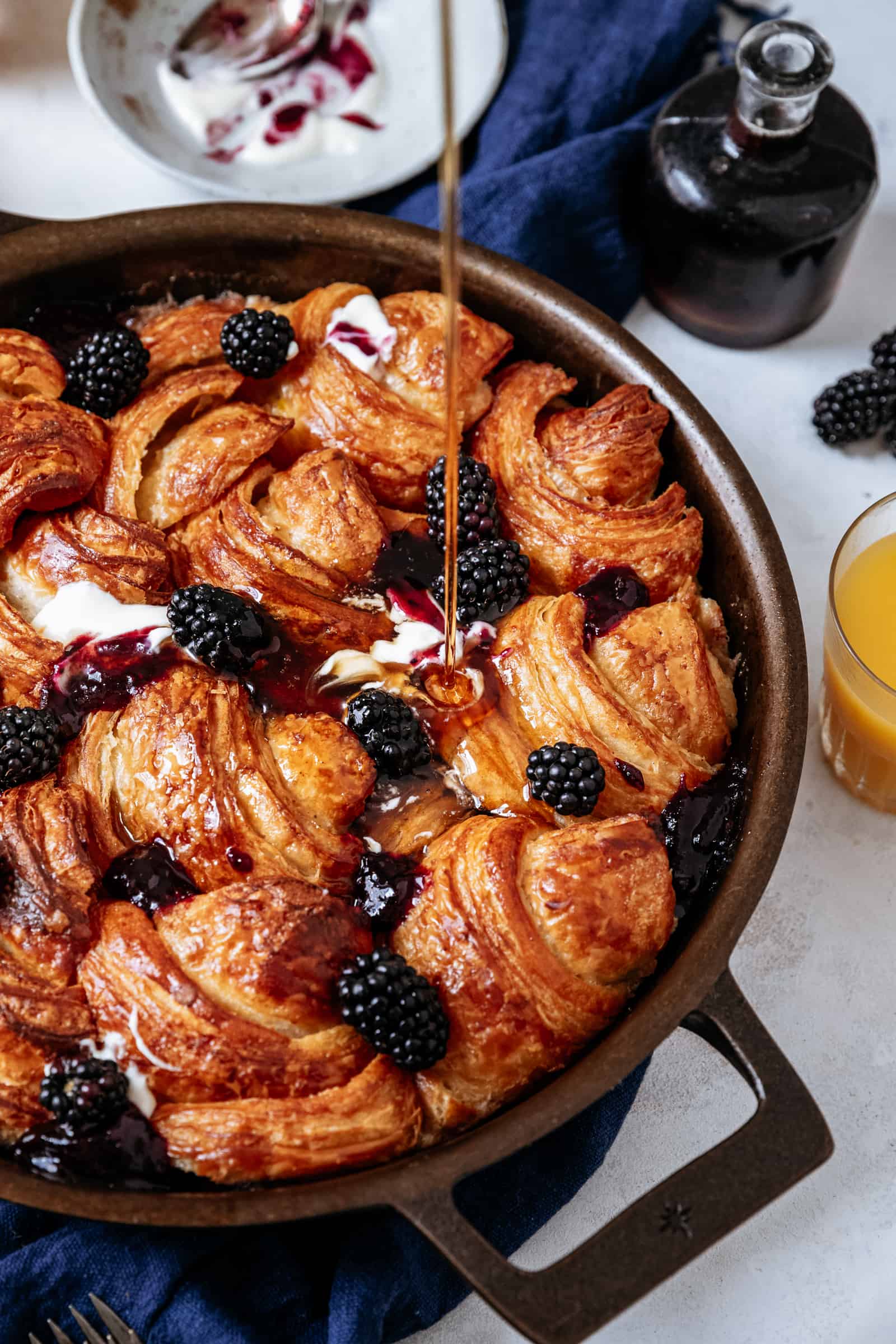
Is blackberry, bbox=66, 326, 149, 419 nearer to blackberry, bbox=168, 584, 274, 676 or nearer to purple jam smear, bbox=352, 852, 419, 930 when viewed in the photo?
blackberry, bbox=168, 584, 274, 676

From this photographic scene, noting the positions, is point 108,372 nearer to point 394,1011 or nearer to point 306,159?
point 306,159

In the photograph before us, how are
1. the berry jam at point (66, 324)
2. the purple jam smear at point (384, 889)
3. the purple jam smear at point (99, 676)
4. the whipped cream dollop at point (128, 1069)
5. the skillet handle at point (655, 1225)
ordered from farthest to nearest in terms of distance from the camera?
the berry jam at point (66, 324) < the purple jam smear at point (99, 676) < the purple jam smear at point (384, 889) < the whipped cream dollop at point (128, 1069) < the skillet handle at point (655, 1225)

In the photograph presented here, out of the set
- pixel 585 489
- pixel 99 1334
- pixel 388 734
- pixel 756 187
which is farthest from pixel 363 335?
pixel 99 1334

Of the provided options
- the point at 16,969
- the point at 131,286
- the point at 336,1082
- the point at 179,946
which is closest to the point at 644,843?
the point at 336,1082

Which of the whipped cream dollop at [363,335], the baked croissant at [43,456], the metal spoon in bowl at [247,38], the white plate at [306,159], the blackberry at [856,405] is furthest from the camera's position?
the metal spoon in bowl at [247,38]

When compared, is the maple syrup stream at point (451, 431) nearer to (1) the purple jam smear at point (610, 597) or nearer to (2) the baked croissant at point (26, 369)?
(1) the purple jam smear at point (610, 597)

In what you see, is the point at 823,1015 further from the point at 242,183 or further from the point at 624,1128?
the point at 242,183

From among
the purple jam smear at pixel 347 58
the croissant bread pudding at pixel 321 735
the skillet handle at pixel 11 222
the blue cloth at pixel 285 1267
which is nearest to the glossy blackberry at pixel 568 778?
the croissant bread pudding at pixel 321 735
